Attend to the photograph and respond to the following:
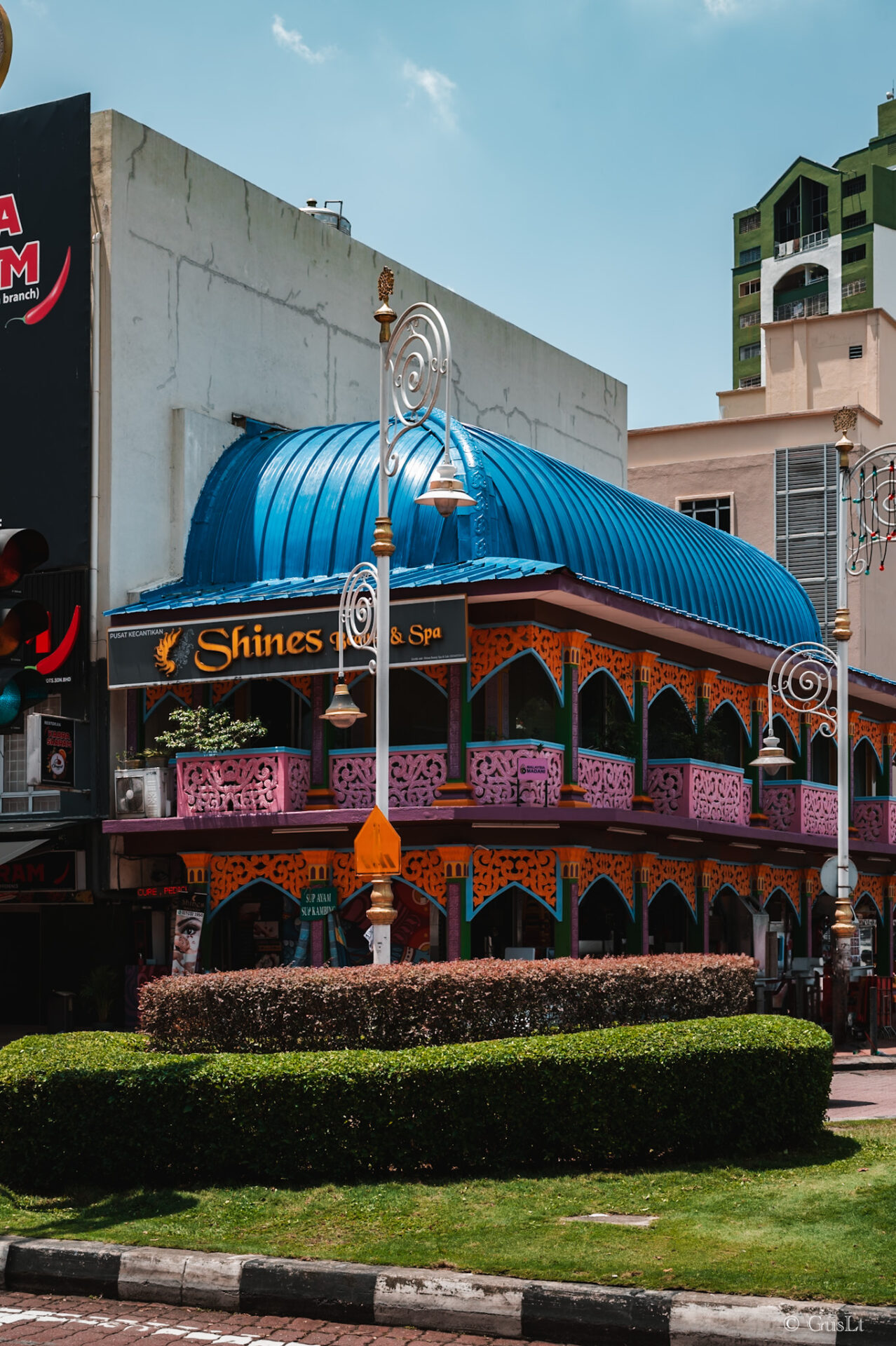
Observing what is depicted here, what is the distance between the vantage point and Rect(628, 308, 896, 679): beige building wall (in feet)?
132

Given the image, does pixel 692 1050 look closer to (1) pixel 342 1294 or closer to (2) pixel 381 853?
(1) pixel 342 1294

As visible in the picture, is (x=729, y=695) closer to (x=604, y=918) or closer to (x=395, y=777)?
(x=604, y=918)

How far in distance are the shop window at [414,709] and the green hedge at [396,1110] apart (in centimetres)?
1260

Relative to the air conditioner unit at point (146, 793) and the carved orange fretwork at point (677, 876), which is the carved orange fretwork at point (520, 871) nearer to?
the carved orange fretwork at point (677, 876)

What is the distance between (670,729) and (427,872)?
583 centimetres

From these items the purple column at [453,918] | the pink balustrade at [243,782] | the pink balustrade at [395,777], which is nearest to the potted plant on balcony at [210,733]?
the pink balustrade at [243,782]

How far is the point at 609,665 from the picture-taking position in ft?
73.5

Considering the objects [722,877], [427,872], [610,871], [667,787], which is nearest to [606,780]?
[610,871]

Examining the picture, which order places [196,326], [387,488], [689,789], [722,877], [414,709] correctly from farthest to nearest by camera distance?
1. [722,877]
2. [196,326]
3. [414,709]
4. [689,789]
5. [387,488]

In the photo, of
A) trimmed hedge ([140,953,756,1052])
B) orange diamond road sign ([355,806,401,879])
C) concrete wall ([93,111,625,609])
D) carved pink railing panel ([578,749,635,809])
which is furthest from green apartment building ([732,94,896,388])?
trimmed hedge ([140,953,756,1052])

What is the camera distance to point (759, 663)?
26.2 m

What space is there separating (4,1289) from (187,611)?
13226mm

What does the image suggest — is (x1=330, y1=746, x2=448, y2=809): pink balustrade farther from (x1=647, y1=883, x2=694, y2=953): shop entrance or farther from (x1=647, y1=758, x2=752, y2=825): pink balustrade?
(x1=647, y1=883, x2=694, y2=953): shop entrance

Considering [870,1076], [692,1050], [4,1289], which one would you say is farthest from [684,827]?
[4,1289]
